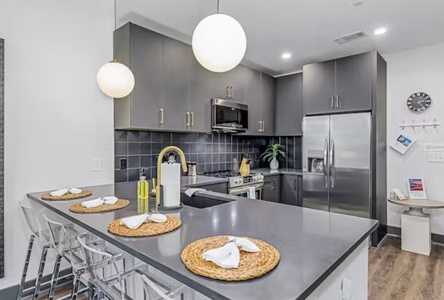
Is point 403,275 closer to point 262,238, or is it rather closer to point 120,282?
point 262,238

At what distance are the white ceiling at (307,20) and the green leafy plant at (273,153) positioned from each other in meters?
1.68

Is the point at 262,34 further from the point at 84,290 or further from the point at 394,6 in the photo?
the point at 84,290

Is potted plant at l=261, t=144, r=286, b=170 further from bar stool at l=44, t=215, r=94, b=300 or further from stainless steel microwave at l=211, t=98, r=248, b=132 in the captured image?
bar stool at l=44, t=215, r=94, b=300

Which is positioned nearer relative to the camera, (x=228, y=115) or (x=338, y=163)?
(x=338, y=163)

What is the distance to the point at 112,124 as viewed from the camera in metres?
2.86

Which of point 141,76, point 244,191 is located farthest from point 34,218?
point 244,191

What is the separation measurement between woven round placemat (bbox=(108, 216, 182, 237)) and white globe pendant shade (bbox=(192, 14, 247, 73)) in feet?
3.14

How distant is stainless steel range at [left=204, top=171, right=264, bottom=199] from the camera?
11.1 feet

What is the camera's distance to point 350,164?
11.4ft

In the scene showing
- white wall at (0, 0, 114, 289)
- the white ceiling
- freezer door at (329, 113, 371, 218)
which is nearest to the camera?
white wall at (0, 0, 114, 289)

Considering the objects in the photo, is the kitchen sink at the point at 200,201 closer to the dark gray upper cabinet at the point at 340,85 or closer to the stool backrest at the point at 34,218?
the stool backrest at the point at 34,218

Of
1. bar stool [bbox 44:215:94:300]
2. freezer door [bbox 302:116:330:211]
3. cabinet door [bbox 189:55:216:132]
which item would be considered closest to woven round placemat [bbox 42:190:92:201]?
bar stool [bbox 44:215:94:300]

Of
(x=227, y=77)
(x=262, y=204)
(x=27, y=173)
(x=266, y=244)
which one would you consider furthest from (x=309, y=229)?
(x=227, y=77)

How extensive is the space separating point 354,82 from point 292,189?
1.76 meters
